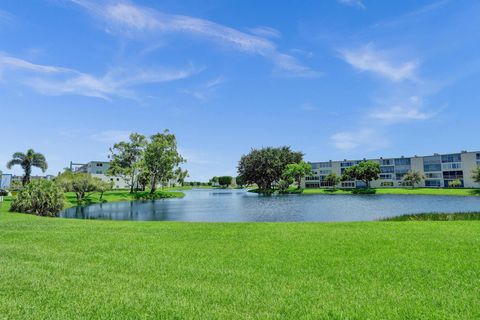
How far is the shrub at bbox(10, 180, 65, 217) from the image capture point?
27.1 meters

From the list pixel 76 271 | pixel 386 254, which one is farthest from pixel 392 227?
pixel 76 271

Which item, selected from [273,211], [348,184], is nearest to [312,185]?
[348,184]

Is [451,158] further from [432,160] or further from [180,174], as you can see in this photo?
[180,174]

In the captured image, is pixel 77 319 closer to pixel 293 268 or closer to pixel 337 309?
pixel 337 309

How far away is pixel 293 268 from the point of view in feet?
26.0

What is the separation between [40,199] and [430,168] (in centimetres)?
10101

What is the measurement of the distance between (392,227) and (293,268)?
8.63 m

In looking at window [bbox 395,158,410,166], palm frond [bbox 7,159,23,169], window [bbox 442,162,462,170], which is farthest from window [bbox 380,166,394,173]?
palm frond [bbox 7,159,23,169]

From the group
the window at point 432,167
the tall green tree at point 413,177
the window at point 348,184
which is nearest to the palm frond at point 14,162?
the window at point 348,184

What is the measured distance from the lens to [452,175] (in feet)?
296

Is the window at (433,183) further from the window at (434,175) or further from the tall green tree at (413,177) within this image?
the tall green tree at (413,177)

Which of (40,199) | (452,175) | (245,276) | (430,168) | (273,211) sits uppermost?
(430,168)

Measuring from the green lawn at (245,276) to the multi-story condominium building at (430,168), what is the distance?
88951mm

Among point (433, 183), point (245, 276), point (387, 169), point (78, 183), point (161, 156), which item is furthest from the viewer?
point (387, 169)
